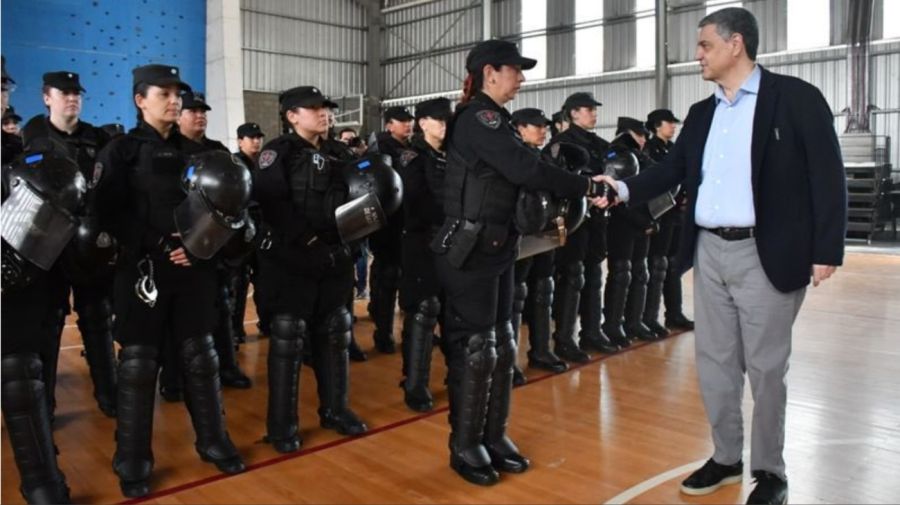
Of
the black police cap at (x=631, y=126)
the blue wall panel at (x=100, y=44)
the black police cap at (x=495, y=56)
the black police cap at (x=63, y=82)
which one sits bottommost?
the black police cap at (x=495, y=56)

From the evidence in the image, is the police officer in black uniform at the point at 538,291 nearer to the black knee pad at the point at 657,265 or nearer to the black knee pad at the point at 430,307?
the black knee pad at the point at 430,307

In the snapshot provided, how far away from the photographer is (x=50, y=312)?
2904 millimetres

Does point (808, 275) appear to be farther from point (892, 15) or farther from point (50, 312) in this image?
point (892, 15)

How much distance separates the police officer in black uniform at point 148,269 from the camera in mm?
2938

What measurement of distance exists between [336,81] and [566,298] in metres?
17.2

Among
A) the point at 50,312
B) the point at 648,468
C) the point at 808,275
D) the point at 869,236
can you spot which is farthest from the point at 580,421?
the point at 869,236

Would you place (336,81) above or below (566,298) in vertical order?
above

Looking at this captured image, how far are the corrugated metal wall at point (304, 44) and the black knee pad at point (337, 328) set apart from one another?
54.4 feet

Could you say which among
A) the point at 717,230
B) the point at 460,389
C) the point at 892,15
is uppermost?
the point at 892,15

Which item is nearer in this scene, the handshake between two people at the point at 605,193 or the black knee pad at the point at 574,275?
the handshake between two people at the point at 605,193

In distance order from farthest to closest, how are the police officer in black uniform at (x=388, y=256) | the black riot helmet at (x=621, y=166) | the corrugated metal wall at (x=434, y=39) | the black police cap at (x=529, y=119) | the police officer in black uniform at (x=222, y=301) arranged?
the corrugated metal wall at (x=434, y=39) → the police officer in black uniform at (x=388, y=256) → the black police cap at (x=529, y=119) → the black riot helmet at (x=621, y=166) → the police officer in black uniform at (x=222, y=301)

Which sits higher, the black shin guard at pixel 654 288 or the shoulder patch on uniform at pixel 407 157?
the shoulder patch on uniform at pixel 407 157

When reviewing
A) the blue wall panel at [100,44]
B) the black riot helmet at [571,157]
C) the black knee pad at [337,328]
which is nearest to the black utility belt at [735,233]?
the black riot helmet at [571,157]

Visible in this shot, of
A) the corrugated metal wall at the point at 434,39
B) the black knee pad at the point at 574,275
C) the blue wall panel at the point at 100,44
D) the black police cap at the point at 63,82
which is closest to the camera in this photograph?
the black police cap at the point at 63,82
